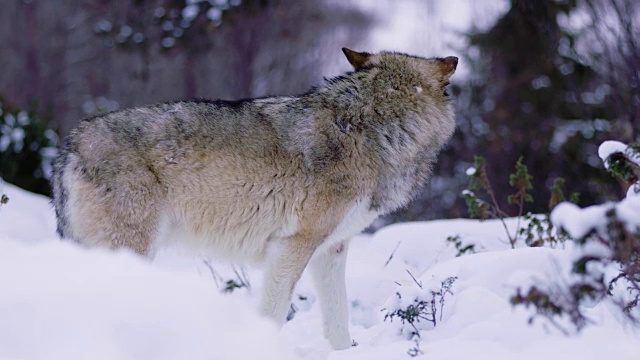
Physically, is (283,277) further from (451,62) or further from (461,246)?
(461,246)

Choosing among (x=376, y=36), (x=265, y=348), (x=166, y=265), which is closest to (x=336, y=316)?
(x=265, y=348)

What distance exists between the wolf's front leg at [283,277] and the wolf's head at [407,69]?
3.78ft

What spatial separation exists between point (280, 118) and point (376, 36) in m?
22.2

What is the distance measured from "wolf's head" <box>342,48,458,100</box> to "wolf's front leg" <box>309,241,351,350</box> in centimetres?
105

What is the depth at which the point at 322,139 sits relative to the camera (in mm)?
4504

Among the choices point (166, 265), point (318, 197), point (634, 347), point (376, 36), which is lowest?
point (376, 36)

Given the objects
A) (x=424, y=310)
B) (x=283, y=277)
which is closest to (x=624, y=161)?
(x=424, y=310)

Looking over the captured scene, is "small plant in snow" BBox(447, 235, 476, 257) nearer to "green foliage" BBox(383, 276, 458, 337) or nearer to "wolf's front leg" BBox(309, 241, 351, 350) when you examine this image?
"wolf's front leg" BBox(309, 241, 351, 350)

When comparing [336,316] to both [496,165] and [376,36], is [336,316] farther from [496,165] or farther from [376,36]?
[376,36]

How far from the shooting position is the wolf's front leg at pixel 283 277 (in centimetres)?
432

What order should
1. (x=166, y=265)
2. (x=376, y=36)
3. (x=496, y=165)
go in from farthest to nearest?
(x=376, y=36) → (x=496, y=165) → (x=166, y=265)

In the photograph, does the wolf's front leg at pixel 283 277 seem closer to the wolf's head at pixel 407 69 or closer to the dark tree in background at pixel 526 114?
the wolf's head at pixel 407 69

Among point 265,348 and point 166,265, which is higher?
point 265,348

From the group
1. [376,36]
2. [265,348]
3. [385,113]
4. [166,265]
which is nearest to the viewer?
[265,348]
